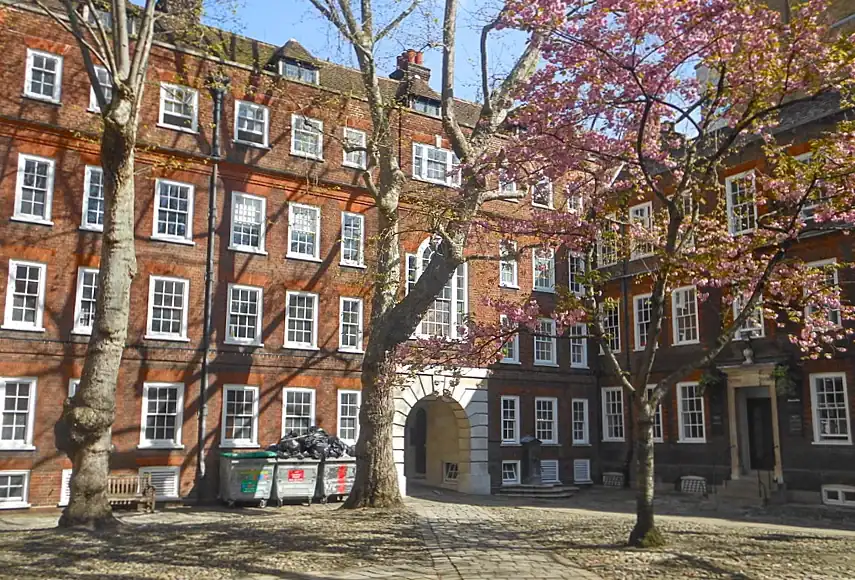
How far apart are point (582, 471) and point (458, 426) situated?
18.5 feet

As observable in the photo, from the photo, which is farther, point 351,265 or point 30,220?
point 351,265

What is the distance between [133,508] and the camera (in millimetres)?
19281

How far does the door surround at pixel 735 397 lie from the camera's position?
22.4 meters

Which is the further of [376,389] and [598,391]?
[598,391]

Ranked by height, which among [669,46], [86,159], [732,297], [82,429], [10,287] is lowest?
[82,429]

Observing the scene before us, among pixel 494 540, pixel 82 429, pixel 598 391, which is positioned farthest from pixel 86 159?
pixel 598 391

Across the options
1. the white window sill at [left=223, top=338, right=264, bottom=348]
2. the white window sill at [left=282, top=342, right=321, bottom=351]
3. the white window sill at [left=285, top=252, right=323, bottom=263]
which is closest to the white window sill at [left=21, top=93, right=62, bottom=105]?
the white window sill at [left=285, top=252, right=323, bottom=263]

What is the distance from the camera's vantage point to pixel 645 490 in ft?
36.4

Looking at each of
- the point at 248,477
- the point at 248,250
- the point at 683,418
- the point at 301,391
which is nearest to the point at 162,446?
the point at 248,477

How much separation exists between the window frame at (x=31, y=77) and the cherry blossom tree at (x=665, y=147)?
1300cm

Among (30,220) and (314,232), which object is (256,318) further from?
(30,220)

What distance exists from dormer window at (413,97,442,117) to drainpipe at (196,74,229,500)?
759cm

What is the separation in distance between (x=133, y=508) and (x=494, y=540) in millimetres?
11188

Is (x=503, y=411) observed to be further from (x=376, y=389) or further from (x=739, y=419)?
(x=376, y=389)
